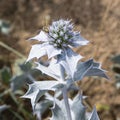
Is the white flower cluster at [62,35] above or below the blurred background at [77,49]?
below

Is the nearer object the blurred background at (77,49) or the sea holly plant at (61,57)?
the sea holly plant at (61,57)

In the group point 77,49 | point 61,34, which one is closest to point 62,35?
point 61,34

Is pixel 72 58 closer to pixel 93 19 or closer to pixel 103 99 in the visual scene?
pixel 103 99

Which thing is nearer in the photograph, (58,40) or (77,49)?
(58,40)

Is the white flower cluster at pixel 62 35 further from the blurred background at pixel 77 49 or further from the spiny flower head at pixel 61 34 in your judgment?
the blurred background at pixel 77 49

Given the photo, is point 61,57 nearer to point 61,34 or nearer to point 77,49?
point 61,34

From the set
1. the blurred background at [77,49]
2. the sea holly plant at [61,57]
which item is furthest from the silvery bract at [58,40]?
the blurred background at [77,49]

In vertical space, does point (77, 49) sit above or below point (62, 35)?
above
